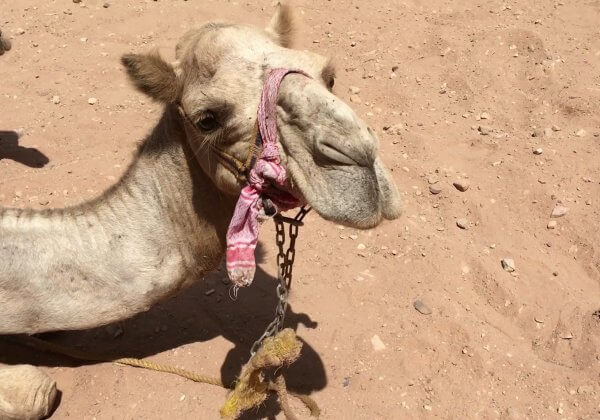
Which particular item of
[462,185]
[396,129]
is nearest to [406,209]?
[462,185]

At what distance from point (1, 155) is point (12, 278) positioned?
2.79 metres

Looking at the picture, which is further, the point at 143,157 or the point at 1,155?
the point at 1,155

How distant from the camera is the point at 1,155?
5277mm

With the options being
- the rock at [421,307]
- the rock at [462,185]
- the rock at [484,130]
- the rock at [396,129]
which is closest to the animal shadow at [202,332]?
the rock at [421,307]

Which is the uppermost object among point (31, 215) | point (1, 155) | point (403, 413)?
point (31, 215)

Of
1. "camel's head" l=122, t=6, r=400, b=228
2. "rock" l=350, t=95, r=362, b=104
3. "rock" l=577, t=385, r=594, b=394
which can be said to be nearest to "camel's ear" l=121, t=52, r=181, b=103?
"camel's head" l=122, t=6, r=400, b=228

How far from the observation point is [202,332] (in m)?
3.89

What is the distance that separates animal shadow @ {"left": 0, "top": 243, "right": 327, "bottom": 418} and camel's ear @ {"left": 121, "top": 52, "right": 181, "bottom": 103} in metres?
1.87

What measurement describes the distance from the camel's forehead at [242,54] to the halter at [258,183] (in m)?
0.09

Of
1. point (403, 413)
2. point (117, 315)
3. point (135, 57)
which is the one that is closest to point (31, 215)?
point (117, 315)

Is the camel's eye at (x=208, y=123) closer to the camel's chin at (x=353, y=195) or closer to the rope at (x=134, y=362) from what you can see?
the camel's chin at (x=353, y=195)

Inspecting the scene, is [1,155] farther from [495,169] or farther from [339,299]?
[495,169]

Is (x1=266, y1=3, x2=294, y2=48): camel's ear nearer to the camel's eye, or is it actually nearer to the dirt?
the dirt

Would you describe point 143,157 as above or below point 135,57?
below
